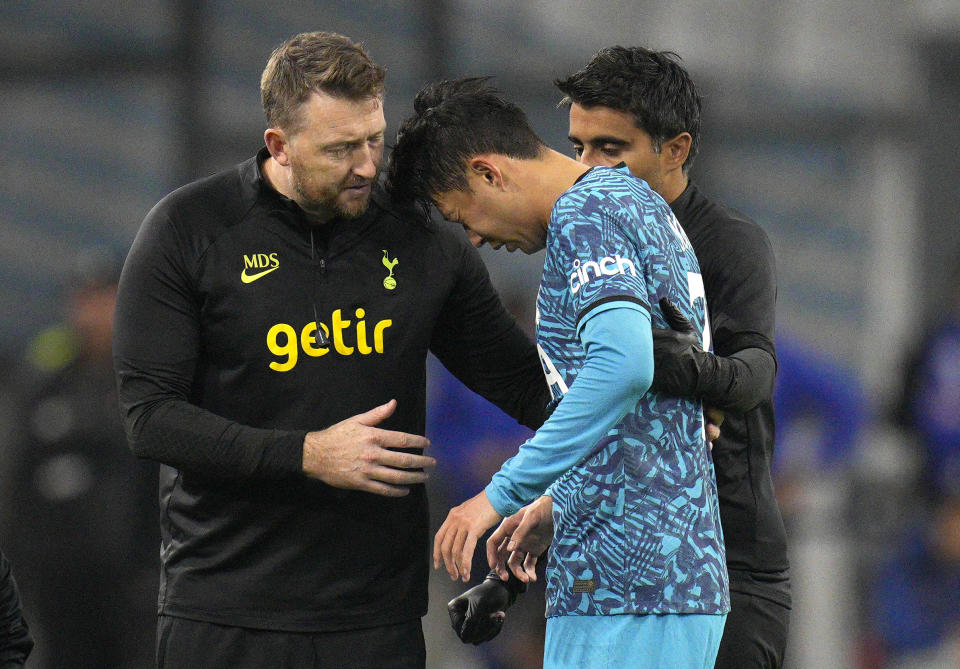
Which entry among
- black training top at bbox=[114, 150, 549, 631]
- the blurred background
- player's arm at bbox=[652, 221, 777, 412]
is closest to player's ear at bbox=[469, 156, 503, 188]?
black training top at bbox=[114, 150, 549, 631]

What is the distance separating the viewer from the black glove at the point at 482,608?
2.59 m

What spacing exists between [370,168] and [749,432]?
3.00 ft

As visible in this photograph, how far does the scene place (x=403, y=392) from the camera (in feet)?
8.63

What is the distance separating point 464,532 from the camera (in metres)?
2.19

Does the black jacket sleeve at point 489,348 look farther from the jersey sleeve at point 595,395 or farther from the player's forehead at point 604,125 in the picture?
the jersey sleeve at point 595,395

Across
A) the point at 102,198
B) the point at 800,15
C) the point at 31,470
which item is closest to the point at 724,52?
the point at 800,15

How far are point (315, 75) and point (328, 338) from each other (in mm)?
498

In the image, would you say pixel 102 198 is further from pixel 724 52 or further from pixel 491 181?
pixel 491 181

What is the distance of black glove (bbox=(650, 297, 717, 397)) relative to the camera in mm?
2160

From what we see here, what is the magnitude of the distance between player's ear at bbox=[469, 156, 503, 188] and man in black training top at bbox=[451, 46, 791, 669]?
450 millimetres

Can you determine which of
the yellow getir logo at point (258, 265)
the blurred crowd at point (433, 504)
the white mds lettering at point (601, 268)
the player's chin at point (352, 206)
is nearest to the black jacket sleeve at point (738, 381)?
the white mds lettering at point (601, 268)

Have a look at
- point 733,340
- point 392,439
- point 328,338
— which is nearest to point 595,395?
point 392,439

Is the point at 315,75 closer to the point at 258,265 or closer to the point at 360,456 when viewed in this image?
the point at 258,265

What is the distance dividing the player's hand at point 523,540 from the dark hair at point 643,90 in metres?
0.81
